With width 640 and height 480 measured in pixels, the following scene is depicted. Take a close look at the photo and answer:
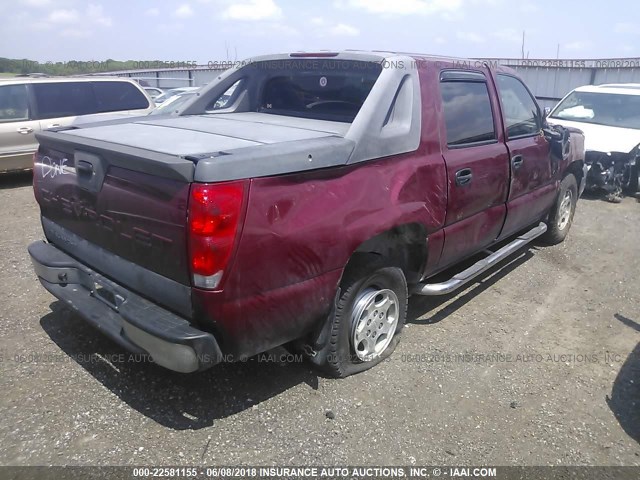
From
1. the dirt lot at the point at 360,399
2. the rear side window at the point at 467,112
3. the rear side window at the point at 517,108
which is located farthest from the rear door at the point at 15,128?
the rear side window at the point at 517,108

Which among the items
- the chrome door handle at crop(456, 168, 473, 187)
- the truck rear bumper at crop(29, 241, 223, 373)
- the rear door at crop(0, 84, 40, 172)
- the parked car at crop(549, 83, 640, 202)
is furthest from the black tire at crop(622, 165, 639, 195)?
the rear door at crop(0, 84, 40, 172)

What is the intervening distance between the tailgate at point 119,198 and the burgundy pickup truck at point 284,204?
0.01 m

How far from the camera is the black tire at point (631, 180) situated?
807 centimetres

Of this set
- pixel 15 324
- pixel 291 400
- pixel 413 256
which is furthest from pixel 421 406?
pixel 15 324

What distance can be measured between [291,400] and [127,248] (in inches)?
50.6

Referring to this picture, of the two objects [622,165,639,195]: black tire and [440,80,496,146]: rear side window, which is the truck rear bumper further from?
[622,165,639,195]: black tire

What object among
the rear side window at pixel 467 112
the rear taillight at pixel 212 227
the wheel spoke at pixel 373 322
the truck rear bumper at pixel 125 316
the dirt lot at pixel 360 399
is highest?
the rear side window at pixel 467 112

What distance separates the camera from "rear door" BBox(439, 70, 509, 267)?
11.6 feet

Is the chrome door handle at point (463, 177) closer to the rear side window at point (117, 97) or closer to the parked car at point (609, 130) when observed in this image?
the parked car at point (609, 130)

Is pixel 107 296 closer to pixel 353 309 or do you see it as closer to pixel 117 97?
pixel 353 309

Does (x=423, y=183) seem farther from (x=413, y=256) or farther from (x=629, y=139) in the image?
(x=629, y=139)

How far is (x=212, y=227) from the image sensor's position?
2.19 metres

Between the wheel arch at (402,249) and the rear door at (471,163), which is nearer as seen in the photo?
the wheel arch at (402,249)

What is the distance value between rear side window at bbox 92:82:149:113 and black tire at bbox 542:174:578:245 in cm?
731
